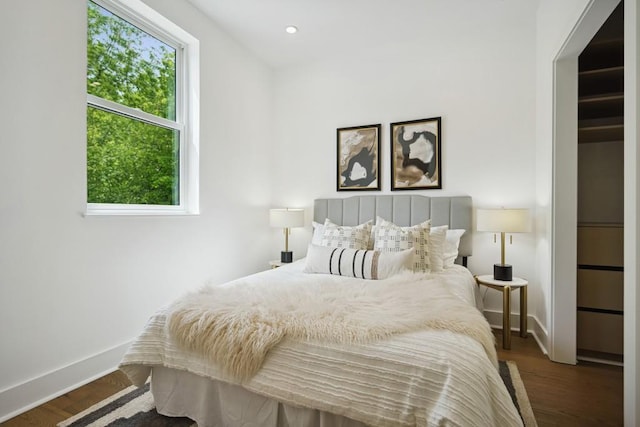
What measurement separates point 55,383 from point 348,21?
3.43m

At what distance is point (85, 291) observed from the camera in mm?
2006

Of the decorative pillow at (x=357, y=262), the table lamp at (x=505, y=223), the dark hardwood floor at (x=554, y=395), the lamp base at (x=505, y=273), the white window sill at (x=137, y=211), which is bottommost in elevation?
the dark hardwood floor at (x=554, y=395)

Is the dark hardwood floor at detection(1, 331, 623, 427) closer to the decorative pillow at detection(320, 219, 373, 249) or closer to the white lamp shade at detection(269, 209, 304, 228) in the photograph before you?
the decorative pillow at detection(320, 219, 373, 249)

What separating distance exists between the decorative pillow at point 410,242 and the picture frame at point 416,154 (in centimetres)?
74

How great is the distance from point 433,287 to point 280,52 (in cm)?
297

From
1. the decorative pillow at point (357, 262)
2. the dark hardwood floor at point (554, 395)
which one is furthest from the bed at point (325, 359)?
the dark hardwood floor at point (554, 395)

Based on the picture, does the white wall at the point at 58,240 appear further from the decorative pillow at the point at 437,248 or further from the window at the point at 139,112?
the decorative pillow at the point at 437,248

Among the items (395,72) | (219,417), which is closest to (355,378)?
(219,417)

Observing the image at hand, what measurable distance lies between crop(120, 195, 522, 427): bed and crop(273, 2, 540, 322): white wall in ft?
5.01

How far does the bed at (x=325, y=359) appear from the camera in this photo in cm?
109

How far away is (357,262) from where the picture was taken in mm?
2369

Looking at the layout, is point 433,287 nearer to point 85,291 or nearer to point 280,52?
point 85,291

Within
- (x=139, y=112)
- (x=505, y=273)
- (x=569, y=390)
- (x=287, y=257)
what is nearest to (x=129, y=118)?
(x=139, y=112)

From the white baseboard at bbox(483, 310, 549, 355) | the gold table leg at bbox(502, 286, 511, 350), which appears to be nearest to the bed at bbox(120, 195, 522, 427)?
the gold table leg at bbox(502, 286, 511, 350)
